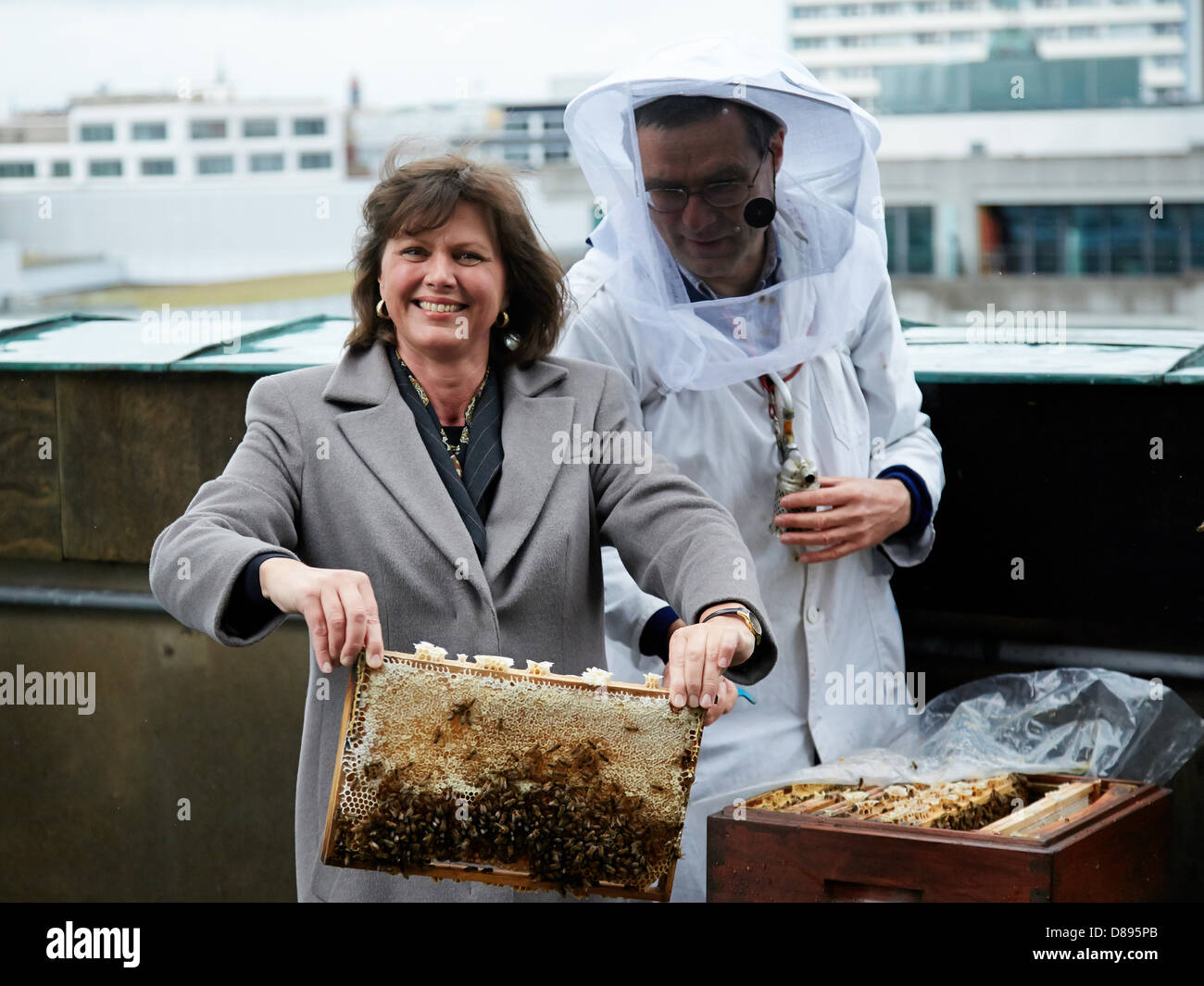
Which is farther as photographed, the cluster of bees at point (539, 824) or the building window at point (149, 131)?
the building window at point (149, 131)

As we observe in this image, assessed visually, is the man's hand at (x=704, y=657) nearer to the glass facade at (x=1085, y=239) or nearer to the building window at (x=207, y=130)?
the glass facade at (x=1085, y=239)

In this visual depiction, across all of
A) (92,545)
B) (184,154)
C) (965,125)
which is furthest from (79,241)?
(92,545)

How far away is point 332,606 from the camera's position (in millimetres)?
1682

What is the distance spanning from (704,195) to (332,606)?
42.7 inches

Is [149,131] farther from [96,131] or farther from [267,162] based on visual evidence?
[267,162]

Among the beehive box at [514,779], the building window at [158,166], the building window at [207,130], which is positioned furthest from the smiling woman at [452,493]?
the building window at [207,130]

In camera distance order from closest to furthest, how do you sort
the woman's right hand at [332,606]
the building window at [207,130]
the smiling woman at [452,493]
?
the woman's right hand at [332,606]
the smiling woman at [452,493]
the building window at [207,130]

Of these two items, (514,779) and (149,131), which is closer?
(514,779)

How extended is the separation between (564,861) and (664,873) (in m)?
0.15

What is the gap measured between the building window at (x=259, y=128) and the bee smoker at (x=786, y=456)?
7573 cm

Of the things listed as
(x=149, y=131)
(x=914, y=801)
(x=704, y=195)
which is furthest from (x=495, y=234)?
(x=149, y=131)

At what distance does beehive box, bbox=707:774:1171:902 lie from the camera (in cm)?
188

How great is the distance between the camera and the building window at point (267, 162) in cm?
7150
